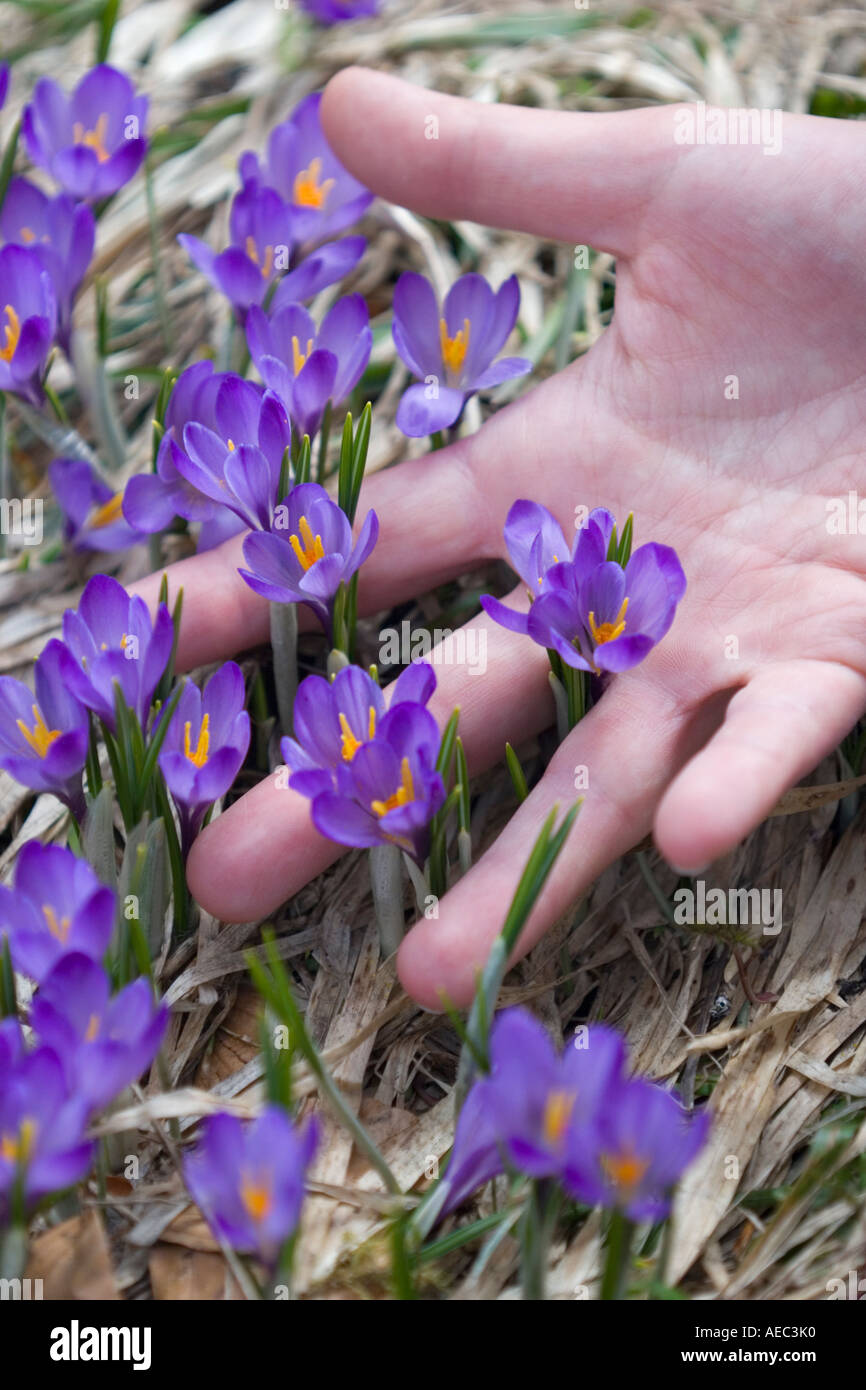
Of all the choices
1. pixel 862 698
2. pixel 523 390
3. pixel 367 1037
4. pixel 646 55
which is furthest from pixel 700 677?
pixel 646 55

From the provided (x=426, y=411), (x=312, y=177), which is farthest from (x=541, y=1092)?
(x=312, y=177)

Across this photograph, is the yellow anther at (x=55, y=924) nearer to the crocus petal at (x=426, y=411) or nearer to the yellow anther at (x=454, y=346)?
the crocus petal at (x=426, y=411)

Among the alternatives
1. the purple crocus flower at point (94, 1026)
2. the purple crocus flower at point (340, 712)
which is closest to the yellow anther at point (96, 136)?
the purple crocus flower at point (340, 712)

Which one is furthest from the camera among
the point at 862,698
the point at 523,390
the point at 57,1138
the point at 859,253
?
the point at 523,390

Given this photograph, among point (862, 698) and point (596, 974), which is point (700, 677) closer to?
point (862, 698)

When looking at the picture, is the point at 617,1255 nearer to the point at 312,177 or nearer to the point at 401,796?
the point at 401,796
